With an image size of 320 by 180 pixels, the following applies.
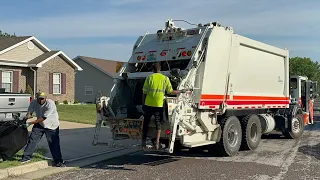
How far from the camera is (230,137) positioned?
31.5 ft

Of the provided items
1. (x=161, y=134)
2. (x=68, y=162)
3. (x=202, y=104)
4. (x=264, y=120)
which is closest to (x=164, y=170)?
(x=161, y=134)

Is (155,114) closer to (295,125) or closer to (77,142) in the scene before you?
(77,142)

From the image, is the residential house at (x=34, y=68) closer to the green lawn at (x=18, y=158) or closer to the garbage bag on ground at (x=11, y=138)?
the green lawn at (x=18, y=158)

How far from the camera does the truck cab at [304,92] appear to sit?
14523mm

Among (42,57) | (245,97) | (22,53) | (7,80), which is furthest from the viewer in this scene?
(42,57)

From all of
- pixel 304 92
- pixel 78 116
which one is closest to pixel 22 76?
pixel 78 116

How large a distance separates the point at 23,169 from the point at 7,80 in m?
18.7

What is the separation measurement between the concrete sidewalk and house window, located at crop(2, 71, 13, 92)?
11.1 meters

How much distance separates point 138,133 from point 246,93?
3.29 m

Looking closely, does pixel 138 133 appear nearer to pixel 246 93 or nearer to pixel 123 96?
pixel 123 96

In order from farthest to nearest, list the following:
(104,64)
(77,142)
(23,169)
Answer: (104,64), (77,142), (23,169)

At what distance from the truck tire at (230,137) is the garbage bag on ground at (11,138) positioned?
4.26 meters

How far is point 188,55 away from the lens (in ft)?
28.7

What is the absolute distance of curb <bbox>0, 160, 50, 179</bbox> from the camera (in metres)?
7.05
